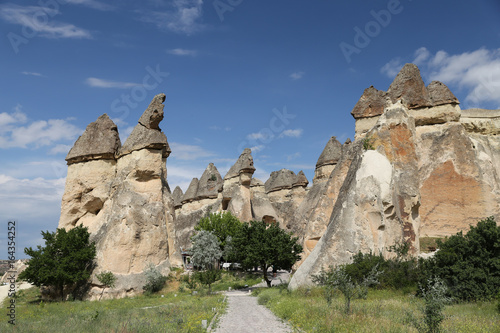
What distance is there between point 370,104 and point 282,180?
23.6 meters

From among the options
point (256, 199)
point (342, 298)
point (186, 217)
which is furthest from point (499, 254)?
point (186, 217)

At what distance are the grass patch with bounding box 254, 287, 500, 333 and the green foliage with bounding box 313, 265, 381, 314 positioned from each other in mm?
224

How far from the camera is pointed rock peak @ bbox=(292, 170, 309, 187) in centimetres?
4597

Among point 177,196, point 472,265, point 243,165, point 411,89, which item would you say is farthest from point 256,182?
point 472,265

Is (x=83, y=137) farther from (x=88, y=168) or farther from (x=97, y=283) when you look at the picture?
(x=97, y=283)

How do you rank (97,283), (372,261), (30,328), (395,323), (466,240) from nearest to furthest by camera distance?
(395,323)
(30,328)
(466,240)
(372,261)
(97,283)

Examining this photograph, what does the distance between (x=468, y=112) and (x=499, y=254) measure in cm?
1766

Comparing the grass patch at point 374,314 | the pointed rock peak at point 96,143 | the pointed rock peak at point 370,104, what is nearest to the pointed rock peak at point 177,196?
the pointed rock peak at point 96,143

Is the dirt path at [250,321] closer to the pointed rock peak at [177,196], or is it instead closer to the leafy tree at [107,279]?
the leafy tree at [107,279]

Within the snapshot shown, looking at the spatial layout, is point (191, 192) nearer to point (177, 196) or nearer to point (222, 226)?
point (177, 196)

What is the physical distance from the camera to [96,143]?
25.1 meters

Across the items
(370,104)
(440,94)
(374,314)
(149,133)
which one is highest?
(370,104)

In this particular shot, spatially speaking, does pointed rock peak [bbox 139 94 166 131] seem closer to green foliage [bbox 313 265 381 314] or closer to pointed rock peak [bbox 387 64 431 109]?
pointed rock peak [bbox 387 64 431 109]

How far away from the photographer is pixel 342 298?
40.1 ft
